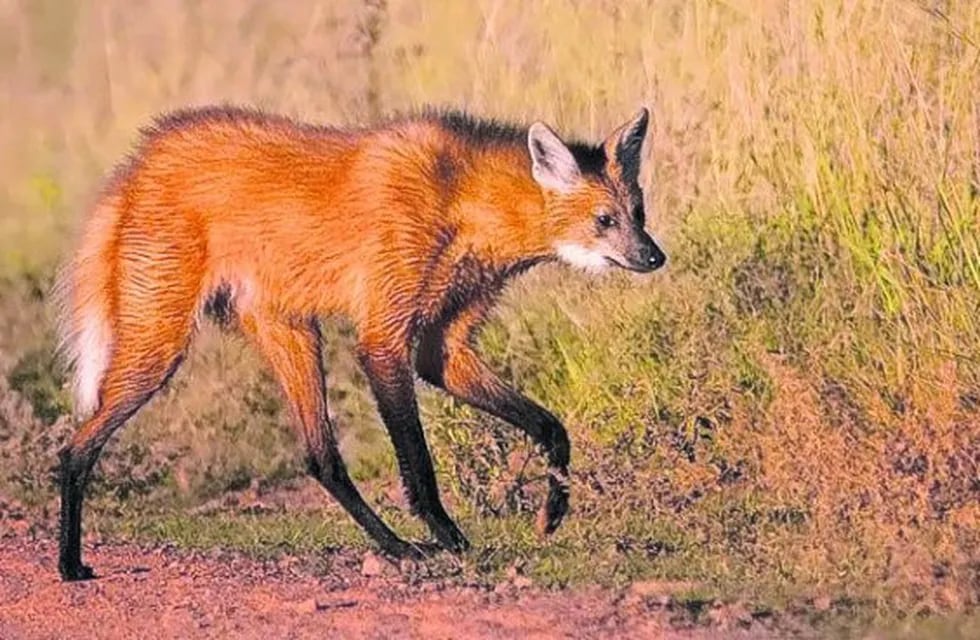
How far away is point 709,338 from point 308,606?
2.10m

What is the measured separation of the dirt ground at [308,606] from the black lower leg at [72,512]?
0.22 ft

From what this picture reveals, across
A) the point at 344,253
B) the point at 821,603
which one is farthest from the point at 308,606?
the point at 821,603

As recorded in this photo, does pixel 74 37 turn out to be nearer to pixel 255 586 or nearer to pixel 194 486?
pixel 194 486

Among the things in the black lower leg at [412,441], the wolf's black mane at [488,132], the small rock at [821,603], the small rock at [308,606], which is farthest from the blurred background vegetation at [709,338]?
the wolf's black mane at [488,132]

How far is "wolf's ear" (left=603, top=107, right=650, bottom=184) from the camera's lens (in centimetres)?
736

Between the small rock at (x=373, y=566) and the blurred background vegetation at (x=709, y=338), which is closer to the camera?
the blurred background vegetation at (x=709, y=338)

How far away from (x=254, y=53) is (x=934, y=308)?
5.69 metres

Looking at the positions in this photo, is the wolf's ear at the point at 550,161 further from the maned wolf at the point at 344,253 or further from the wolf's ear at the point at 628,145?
the wolf's ear at the point at 628,145

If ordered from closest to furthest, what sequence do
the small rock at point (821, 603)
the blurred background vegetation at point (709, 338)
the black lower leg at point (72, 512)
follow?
the small rock at point (821, 603) → the blurred background vegetation at point (709, 338) → the black lower leg at point (72, 512)

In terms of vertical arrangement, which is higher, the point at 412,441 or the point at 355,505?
the point at 412,441

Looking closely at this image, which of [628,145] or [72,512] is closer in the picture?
[72,512]

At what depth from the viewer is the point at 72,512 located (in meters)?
7.26

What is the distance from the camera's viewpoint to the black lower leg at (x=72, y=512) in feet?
23.6

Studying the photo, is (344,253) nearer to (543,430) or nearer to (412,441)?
(412,441)
